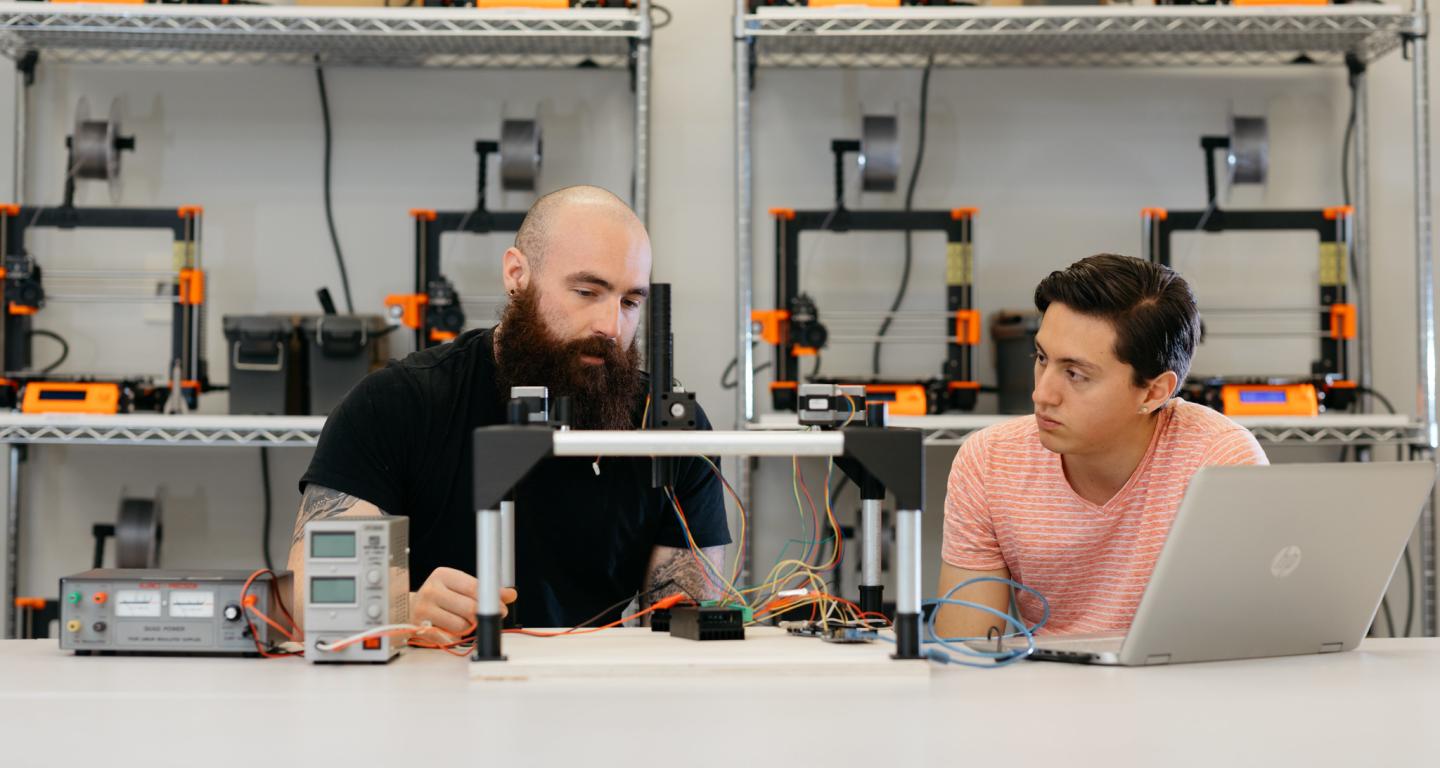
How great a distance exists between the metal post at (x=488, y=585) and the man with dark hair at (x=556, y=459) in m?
0.63

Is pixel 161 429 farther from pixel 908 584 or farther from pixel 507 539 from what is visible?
pixel 908 584

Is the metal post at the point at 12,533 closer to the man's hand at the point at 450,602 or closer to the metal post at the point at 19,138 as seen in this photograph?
the metal post at the point at 19,138

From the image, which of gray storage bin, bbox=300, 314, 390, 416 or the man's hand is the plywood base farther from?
gray storage bin, bbox=300, 314, 390, 416

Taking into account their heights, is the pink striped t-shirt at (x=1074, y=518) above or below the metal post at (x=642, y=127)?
below

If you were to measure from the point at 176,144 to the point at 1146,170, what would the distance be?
244 centimetres

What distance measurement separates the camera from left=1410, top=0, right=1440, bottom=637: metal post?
8.78 feet

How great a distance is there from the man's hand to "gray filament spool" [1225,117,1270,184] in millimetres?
2303

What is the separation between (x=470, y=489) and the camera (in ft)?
5.78

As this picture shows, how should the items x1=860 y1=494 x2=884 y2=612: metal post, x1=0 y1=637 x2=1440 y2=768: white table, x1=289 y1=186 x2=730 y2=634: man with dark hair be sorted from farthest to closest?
x1=289 y1=186 x2=730 y2=634: man with dark hair, x1=860 y1=494 x2=884 y2=612: metal post, x1=0 y1=637 x2=1440 y2=768: white table

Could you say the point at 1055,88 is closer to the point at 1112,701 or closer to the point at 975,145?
the point at 975,145

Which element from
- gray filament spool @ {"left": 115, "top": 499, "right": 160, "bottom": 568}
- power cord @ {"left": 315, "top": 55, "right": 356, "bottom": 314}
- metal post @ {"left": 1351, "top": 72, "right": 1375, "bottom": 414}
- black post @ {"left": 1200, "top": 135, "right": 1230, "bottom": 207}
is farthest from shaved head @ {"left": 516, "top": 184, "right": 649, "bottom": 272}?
metal post @ {"left": 1351, "top": 72, "right": 1375, "bottom": 414}

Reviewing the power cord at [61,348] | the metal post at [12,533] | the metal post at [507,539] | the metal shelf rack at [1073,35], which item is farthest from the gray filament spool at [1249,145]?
the metal post at [12,533]

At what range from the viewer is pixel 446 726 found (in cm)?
92

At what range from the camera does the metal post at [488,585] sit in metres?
1.08
